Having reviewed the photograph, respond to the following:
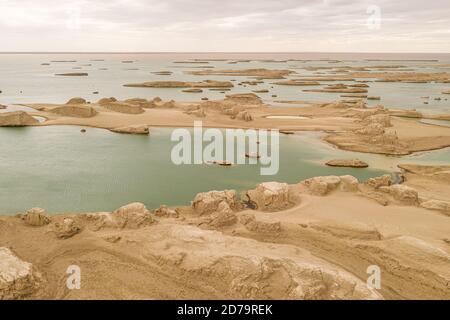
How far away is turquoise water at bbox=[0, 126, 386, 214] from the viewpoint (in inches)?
727

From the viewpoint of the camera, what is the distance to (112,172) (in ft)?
76.0

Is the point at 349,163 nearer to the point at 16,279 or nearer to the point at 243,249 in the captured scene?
the point at 243,249

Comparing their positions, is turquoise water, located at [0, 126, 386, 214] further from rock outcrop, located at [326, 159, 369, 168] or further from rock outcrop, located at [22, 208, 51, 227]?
rock outcrop, located at [22, 208, 51, 227]

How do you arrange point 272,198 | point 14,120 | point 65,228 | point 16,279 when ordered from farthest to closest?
point 14,120 < point 272,198 < point 65,228 < point 16,279

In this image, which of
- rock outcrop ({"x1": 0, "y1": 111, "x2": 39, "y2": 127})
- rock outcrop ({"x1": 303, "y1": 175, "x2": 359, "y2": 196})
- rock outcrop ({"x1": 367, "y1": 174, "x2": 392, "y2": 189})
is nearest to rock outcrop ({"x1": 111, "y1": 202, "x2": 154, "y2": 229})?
rock outcrop ({"x1": 303, "y1": 175, "x2": 359, "y2": 196})

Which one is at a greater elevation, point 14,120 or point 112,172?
point 14,120

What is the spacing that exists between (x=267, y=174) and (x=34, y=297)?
1544cm

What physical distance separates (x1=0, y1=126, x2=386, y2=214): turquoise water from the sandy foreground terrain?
292cm

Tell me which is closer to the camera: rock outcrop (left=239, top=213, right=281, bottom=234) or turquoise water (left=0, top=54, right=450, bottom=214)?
rock outcrop (left=239, top=213, right=281, bottom=234)

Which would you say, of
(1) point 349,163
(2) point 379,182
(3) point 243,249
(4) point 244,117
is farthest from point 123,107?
(3) point 243,249

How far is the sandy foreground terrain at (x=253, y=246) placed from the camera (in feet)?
33.1

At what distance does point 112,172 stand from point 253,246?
1380 centimetres
